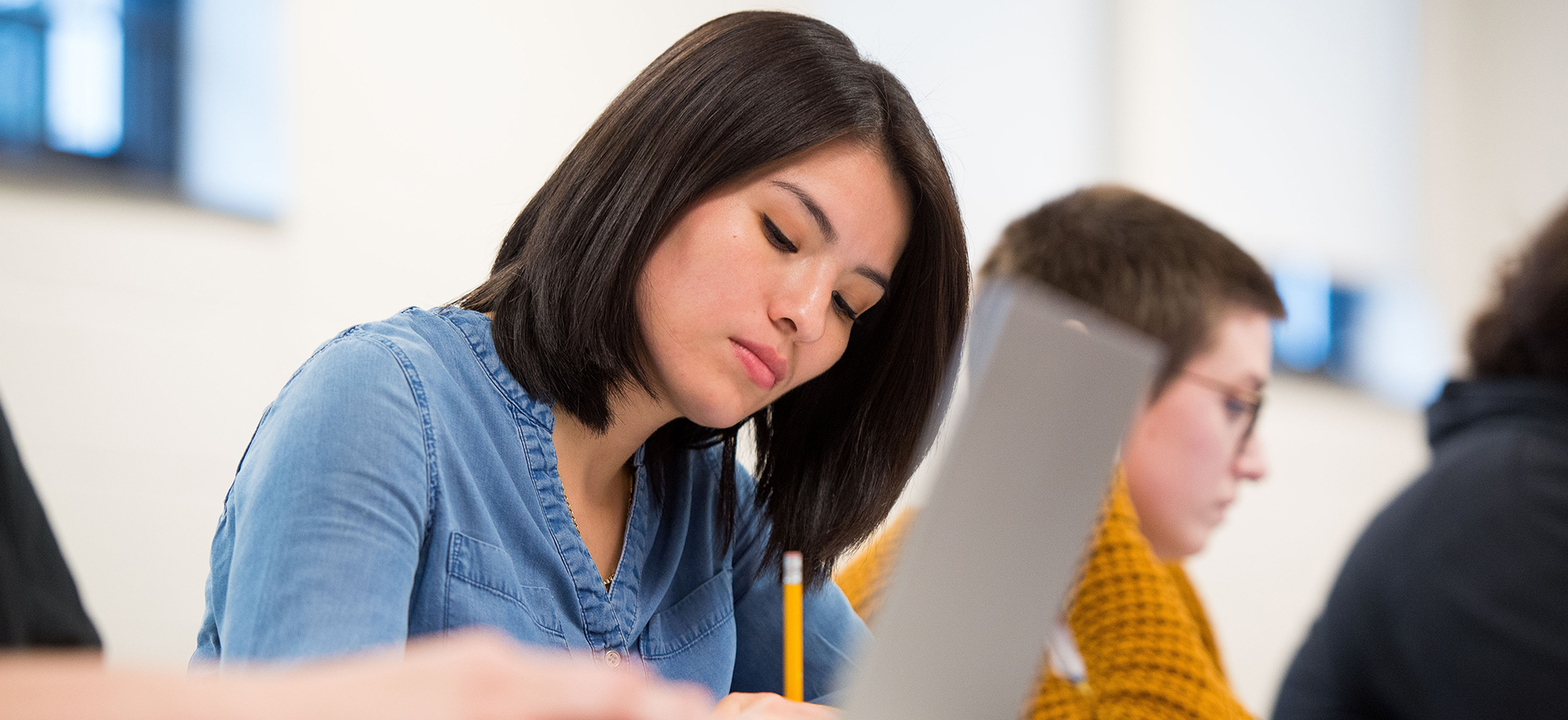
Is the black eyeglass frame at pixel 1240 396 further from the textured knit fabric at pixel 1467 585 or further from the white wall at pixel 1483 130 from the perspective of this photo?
the white wall at pixel 1483 130

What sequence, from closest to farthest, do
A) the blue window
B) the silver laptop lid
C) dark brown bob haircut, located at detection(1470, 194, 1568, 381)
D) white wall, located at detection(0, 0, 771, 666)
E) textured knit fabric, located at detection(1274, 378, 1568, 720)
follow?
the silver laptop lid < textured knit fabric, located at detection(1274, 378, 1568, 720) < dark brown bob haircut, located at detection(1470, 194, 1568, 381) < white wall, located at detection(0, 0, 771, 666) < the blue window

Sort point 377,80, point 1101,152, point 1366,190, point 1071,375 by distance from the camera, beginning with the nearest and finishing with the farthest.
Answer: point 1071,375
point 377,80
point 1101,152
point 1366,190

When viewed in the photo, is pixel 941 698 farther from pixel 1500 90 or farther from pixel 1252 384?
pixel 1500 90

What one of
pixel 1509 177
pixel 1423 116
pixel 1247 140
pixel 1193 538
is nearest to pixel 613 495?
pixel 1193 538

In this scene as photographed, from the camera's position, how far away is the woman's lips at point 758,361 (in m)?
0.97

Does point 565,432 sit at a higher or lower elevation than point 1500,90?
lower

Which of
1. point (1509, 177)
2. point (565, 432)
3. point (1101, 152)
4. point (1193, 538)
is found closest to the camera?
point (565, 432)

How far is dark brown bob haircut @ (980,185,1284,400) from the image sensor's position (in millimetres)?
1352

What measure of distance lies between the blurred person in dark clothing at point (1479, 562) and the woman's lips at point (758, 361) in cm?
65

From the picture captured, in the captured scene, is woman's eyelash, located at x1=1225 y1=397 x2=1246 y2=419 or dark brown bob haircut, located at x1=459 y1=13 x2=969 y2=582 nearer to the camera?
dark brown bob haircut, located at x1=459 y1=13 x2=969 y2=582

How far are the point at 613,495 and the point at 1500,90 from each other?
169 inches

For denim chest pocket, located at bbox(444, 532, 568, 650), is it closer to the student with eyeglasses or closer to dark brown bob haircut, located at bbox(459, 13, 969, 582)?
dark brown bob haircut, located at bbox(459, 13, 969, 582)

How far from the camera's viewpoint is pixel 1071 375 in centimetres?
47

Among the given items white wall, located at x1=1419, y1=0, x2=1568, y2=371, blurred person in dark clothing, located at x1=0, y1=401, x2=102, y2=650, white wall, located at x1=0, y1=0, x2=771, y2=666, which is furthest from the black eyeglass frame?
white wall, located at x1=1419, y1=0, x2=1568, y2=371
